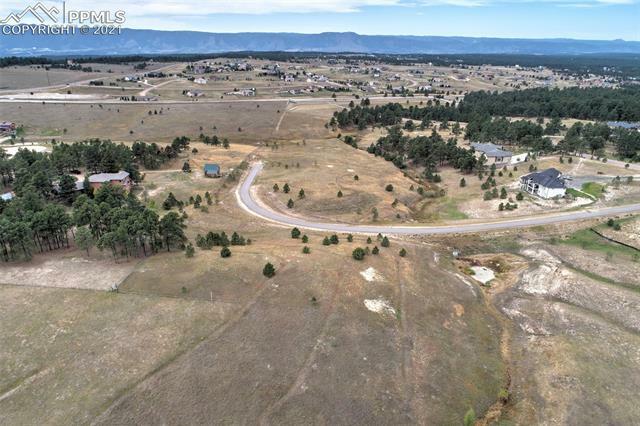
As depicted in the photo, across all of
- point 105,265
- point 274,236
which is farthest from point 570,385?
point 105,265

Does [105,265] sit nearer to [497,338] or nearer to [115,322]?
[115,322]

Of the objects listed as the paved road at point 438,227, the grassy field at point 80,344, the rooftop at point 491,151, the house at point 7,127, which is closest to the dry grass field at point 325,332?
the grassy field at point 80,344

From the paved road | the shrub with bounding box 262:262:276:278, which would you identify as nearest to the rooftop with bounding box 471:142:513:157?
the paved road

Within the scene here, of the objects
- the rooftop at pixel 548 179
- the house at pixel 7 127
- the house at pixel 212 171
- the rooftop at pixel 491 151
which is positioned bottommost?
the house at pixel 212 171

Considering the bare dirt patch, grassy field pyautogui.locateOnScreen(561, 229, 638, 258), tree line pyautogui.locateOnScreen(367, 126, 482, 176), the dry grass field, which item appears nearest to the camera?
the dry grass field

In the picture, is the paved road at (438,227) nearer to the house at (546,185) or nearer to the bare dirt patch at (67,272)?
the house at (546,185)

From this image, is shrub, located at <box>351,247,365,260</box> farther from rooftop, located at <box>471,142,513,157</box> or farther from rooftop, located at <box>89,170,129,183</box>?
rooftop, located at <box>471,142,513,157</box>
